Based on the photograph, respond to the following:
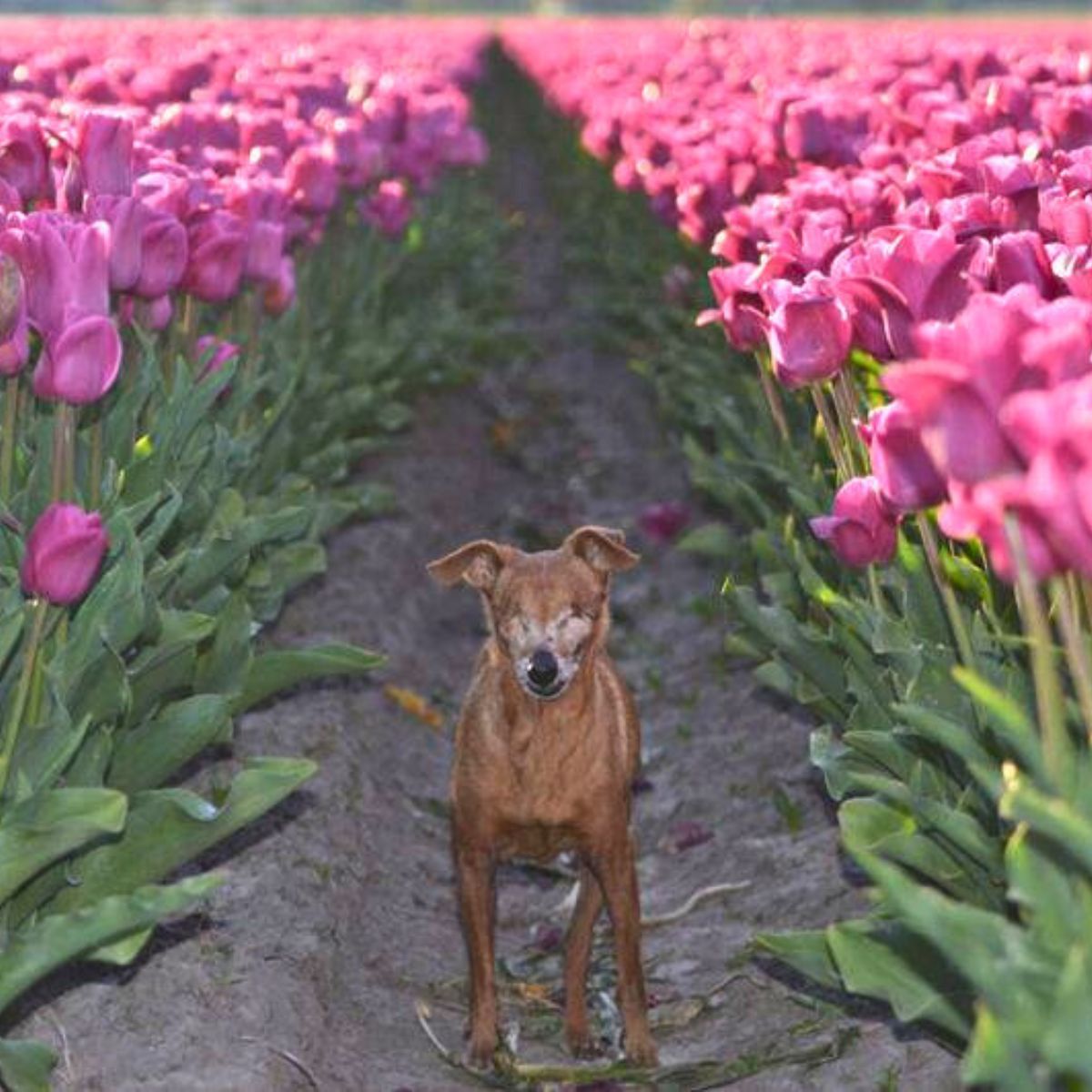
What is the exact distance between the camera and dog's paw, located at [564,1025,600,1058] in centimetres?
559

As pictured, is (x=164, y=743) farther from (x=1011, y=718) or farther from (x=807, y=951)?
(x=1011, y=718)

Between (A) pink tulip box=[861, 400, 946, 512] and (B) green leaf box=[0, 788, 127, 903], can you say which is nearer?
(A) pink tulip box=[861, 400, 946, 512]

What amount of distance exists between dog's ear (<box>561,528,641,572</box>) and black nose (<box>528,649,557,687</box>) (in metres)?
0.29

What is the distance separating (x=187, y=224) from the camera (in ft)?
20.2

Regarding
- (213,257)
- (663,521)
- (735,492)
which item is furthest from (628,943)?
(663,521)

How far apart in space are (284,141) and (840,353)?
3.88m

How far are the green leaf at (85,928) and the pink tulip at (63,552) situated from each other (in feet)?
1.92

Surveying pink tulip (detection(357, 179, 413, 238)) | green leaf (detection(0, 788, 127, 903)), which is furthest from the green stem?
pink tulip (detection(357, 179, 413, 238))

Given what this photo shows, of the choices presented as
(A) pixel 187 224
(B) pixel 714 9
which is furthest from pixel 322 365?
(B) pixel 714 9

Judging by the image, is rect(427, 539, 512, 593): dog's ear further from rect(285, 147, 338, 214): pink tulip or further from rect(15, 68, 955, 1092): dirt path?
rect(285, 147, 338, 214): pink tulip

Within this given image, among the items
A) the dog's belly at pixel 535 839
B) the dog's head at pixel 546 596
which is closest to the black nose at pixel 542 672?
the dog's head at pixel 546 596

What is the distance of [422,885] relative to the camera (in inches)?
264

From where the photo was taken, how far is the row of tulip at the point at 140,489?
172 inches

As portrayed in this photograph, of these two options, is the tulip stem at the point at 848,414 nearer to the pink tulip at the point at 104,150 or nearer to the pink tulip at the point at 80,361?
the pink tulip at the point at 80,361
